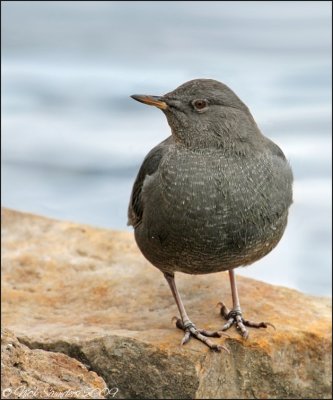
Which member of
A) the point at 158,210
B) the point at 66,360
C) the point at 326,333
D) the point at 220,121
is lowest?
the point at 326,333

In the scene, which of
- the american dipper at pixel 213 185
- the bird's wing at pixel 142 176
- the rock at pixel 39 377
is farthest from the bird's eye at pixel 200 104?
the rock at pixel 39 377

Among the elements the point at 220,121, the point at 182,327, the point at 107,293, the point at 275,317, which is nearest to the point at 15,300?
the point at 107,293

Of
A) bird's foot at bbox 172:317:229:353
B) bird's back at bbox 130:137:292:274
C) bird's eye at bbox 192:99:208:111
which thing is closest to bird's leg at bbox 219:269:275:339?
bird's foot at bbox 172:317:229:353

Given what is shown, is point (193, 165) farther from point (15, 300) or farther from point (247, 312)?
point (15, 300)

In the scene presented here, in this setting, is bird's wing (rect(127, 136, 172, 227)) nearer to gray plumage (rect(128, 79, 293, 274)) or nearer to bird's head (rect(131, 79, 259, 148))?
gray plumage (rect(128, 79, 293, 274))

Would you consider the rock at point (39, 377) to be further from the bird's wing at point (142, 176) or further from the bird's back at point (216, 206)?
the bird's wing at point (142, 176)

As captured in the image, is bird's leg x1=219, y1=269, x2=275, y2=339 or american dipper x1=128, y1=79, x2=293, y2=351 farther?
bird's leg x1=219, y1=269, x2=275, y2=339

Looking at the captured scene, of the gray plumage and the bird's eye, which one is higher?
the bird's eye
